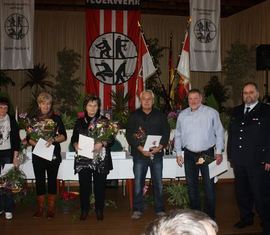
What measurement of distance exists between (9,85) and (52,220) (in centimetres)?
1001

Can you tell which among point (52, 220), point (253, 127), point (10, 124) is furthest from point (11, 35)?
point (253, 127)

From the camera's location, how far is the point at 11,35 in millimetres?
8055

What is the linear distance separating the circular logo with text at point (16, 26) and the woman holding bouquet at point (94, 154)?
162 inches

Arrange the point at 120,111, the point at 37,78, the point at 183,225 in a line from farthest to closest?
the point at 37,78
the point at 120,111
the point at 183,225

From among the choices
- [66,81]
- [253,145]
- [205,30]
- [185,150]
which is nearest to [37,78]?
[66,81]

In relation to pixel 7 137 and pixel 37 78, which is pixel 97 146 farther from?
pixel 37 78

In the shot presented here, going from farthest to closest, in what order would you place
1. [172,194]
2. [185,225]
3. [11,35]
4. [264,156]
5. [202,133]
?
1. [11,35]
2. [172,194]
3. [202,133]
4. [264,156]
5. [185,225]

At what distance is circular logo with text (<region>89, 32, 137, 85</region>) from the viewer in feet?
29.7

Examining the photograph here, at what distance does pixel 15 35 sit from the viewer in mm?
8070

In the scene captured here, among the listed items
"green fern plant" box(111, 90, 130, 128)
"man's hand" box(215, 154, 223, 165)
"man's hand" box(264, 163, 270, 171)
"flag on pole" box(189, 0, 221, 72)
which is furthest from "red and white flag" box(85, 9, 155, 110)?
"man's hand" box(264, 163, 270, 171)

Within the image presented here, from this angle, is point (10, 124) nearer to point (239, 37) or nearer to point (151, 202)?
point (151, 202)

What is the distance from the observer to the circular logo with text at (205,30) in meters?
8.23

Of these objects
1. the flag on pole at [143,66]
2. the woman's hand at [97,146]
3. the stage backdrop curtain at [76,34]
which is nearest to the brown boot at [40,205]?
the woman's hand at [97,146]

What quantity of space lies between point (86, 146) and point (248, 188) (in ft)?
5.61
